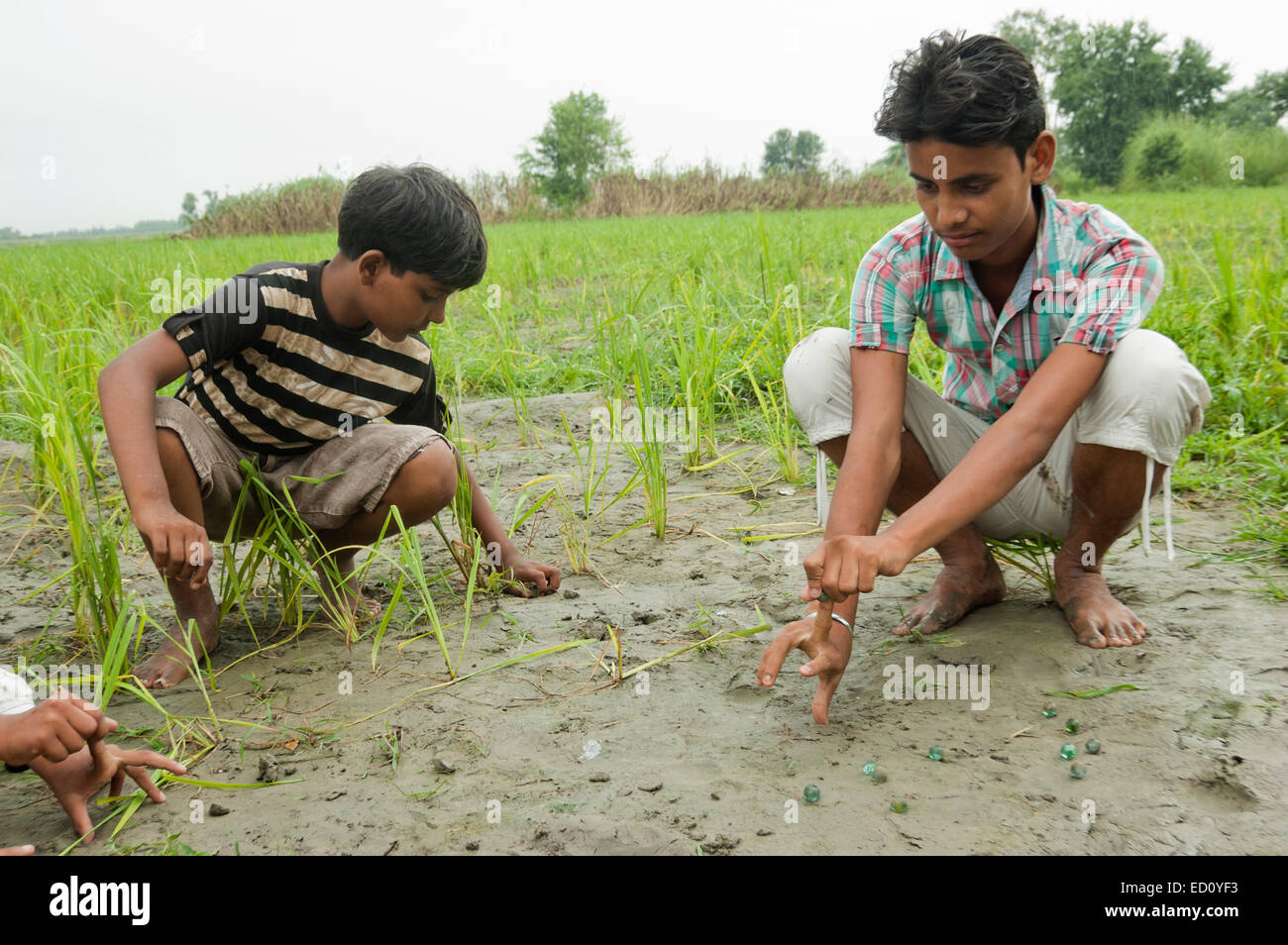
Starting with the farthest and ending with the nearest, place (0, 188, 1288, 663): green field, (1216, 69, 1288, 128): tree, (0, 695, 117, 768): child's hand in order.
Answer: (1216, 69, 1288, 128): tree
(0, 188, 1288, 663): green field
(0, 695, 117, 768): child's hand

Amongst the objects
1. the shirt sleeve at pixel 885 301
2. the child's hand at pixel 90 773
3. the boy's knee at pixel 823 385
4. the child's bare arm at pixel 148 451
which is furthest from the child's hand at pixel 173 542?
the shirt sleeve at pixel 885 301

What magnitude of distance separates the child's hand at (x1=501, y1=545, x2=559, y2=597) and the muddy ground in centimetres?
3

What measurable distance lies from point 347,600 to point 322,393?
0.45 m

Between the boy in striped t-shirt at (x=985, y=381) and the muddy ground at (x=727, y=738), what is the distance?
132 millimetres

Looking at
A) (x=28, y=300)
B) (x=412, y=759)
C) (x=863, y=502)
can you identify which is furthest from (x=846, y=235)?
(x=412, y=759)

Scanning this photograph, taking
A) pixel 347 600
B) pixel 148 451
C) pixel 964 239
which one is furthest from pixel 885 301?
pixel 148 451

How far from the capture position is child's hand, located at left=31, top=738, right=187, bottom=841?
131 cm

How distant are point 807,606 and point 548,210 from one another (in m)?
18.6

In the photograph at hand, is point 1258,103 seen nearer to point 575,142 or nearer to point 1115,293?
point 575,142

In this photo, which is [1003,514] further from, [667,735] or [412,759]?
[412,759]

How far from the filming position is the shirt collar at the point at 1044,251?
1694mm

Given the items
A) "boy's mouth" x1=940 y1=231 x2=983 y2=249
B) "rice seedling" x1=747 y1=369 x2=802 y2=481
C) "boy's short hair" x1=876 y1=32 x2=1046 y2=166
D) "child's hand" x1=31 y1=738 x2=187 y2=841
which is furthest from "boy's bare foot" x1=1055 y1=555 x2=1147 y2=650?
"child's hand" x1=31 y1=738 x2=187 y2=841

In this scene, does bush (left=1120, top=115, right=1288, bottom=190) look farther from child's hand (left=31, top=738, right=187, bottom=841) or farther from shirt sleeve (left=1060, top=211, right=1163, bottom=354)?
child's hand (left=31, top=738, right=187, bottom=841)

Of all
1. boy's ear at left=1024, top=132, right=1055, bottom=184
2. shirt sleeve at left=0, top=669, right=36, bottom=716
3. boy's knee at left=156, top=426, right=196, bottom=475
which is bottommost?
shirt sleeve at left=0, top=669, right=36, bottom=716
